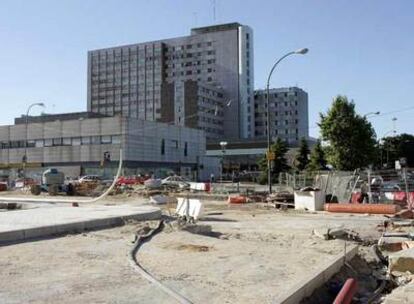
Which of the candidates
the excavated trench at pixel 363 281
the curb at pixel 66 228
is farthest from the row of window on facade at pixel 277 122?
the excavated trench at pixel 363 281

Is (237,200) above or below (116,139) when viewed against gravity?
below

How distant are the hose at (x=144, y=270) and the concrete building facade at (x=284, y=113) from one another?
158m

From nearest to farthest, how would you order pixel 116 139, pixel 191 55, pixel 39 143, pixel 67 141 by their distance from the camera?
pixel 116 139 → pixel 67 141 → pixel 39 143 → pixel 191 55

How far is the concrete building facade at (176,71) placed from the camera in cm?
16838

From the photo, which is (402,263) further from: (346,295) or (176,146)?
(176,146)

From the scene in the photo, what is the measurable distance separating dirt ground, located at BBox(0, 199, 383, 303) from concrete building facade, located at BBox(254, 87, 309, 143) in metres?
157

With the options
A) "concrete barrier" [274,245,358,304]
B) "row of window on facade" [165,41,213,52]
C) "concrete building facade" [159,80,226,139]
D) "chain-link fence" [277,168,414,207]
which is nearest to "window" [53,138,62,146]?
"concrete building facade" [159,80,226,139]

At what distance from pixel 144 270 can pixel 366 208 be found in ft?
60.2

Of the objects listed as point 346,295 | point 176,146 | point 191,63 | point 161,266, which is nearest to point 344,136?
point 161,266

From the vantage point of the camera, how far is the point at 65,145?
10050 centimetres

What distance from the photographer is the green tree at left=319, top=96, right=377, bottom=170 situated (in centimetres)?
4938

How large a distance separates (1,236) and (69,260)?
12.0 feet

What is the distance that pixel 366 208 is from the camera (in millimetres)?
26906

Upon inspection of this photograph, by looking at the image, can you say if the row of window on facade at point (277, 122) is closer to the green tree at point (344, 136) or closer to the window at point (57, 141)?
the window at point (57, 141)
